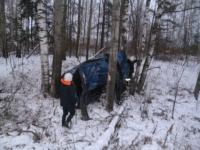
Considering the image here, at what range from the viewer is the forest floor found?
603 centimetres

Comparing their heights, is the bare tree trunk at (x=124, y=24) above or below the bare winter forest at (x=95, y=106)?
above

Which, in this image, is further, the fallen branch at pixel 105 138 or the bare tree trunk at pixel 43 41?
the bare tree trunk at pixel 43 41

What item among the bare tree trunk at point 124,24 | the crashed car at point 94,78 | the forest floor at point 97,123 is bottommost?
the forest floor at point 97,123

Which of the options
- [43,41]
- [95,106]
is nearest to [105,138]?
[95,106]

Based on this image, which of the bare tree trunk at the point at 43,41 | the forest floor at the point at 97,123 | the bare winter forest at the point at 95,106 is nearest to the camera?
the forest floor at the point at 97,123

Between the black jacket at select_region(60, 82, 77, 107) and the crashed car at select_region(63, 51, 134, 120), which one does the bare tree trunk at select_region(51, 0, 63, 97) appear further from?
the black jacket at select_region(60, 82, 77, 107)

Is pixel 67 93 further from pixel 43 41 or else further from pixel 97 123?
pixel 43 41

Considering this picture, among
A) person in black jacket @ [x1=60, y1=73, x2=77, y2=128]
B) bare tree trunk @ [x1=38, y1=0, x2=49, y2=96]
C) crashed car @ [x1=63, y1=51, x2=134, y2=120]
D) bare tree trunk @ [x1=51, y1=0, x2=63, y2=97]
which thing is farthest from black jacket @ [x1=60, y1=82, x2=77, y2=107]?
bare tree trunk @ [x1=38, y1=0, x2=49, y2=96]

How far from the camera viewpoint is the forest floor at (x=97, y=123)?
237 inches

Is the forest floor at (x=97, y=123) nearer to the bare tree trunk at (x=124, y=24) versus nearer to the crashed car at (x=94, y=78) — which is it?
the crashed car at (x=94, y=78)

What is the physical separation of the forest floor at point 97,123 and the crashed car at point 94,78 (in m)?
0.35

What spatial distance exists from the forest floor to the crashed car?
1.16ft

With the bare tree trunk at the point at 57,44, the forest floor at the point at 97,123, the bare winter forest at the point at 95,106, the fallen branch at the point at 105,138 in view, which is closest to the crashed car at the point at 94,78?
the bare winter forest at the point at 95,106

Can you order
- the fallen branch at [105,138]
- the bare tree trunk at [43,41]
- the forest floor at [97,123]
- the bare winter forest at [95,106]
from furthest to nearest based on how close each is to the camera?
the bare tree trunk at [43,41] < the bare winter forest at [95,106] < the forest floor at [97,123] < the fallen branch at [105,138]
